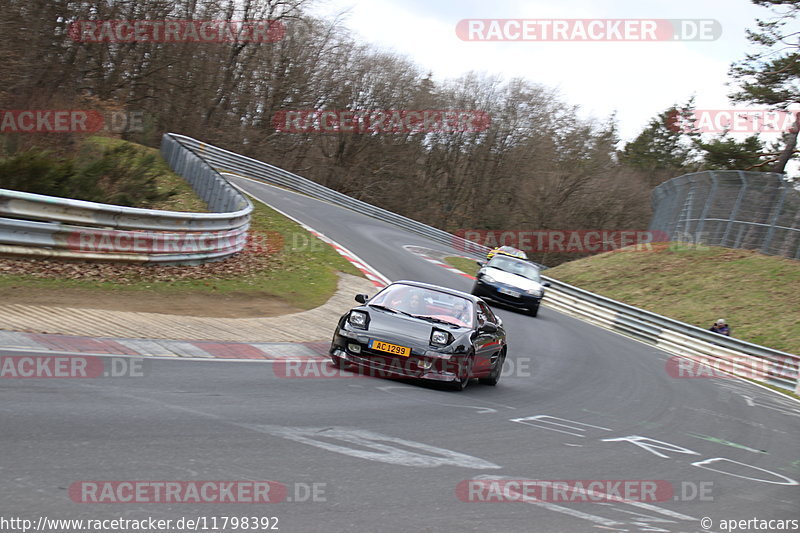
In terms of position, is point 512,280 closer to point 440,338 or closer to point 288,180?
point 440,338

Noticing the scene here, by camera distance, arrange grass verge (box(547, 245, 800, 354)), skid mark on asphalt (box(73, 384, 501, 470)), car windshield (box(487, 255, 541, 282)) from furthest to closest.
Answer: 1. grass verge (box(547, 245, 800, 354))
2. car windshield (box(487, 255, 541, 282))
3. skid mark on asphalt (box(73, 384, 501, 470))

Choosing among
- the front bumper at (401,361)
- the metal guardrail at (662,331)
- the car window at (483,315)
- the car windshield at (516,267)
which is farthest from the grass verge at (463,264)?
the front bumper at (401,361)

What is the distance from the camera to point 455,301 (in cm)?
1111

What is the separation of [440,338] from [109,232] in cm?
652

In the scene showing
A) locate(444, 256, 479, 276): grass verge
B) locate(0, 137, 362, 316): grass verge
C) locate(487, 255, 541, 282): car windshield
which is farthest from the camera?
locate(444, 256, 479, 276): grass verge

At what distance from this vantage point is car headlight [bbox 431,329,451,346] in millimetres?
9812

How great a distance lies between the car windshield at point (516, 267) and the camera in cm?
2242

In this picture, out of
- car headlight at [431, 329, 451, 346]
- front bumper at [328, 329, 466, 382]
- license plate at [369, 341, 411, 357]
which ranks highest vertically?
car headlight at [431, 329, 451, 346]

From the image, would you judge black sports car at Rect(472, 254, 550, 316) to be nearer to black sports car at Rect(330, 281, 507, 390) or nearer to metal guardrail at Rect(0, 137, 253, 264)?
metal guardrail at Rect(0, 137, 253, 264)

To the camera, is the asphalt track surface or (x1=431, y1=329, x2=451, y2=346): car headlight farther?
(x1=431, y1=329, x2=451, y2=346): car headlight

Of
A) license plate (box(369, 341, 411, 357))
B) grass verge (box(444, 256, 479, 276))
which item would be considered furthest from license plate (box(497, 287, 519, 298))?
license plate (box(369, 341, 411, 357))

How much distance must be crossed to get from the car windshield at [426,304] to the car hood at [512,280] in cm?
1049

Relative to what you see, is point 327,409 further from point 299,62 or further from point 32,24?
point 299,62

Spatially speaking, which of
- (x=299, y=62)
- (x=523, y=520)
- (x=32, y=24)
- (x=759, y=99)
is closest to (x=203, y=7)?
(x=299, y=62)
